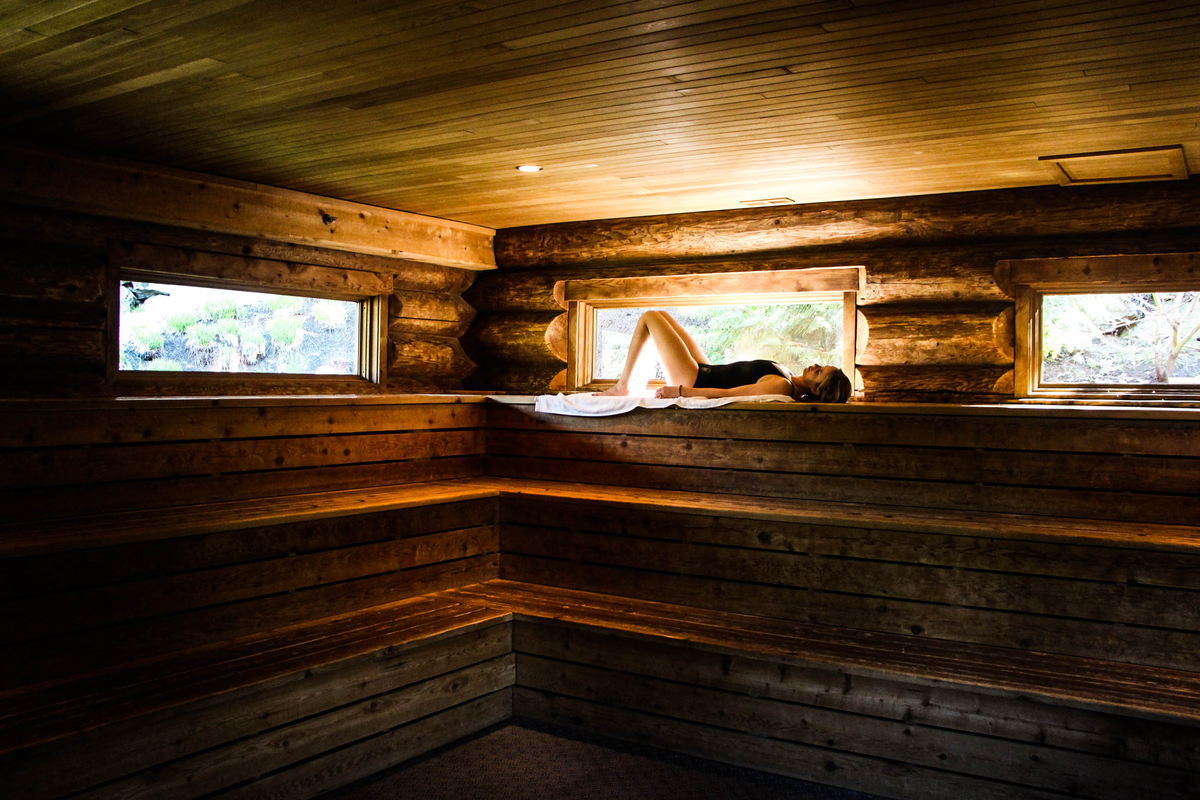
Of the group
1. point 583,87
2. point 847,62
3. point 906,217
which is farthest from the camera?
point 906,217

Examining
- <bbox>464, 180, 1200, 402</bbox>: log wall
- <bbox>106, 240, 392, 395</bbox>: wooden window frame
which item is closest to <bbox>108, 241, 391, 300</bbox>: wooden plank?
<bbox>106, 240, 392, 395</bbox>: wooden window frame

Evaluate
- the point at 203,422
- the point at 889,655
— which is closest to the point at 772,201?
the point at 889,655

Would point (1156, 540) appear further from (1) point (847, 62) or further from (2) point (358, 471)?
(2) point (358, 471)

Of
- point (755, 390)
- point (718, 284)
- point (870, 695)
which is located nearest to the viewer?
point (870, 695)

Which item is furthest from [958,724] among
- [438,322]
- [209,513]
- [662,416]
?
[438,322]

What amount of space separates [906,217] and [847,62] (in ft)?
8.08

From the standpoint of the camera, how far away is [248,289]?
545cm

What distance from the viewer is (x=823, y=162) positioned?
456 centimetres

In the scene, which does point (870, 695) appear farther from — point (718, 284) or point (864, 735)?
point (718, 284)

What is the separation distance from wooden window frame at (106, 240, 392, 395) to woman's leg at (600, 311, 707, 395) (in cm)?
172

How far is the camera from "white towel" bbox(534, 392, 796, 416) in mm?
4320

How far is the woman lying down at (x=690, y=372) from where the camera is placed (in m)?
4.83

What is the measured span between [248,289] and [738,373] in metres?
2.99

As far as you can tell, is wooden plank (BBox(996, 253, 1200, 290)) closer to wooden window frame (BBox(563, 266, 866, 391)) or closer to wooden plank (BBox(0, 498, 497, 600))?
wooden window frame (BBox(563, 266, 866, 391))
